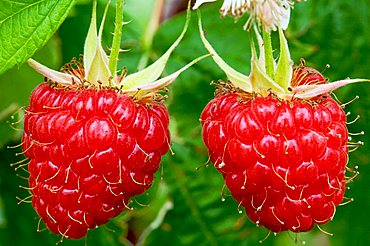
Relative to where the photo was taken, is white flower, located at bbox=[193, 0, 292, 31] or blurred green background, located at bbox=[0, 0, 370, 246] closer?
white flower, located at bbox=[193, 0, 292, 31]

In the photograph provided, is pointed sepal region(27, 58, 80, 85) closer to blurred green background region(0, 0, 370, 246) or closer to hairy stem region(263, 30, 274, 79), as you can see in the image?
hairy stem region(263, 30, 274, 79)

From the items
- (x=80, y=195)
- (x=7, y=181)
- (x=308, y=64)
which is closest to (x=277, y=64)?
(x=80, y=195)

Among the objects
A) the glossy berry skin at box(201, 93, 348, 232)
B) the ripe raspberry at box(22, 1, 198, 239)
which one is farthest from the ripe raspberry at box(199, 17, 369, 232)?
the ripe raspberry at box(22, 1, 198, 239)

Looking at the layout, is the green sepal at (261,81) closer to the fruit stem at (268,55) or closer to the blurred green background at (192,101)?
the fruit stem at (268,55)

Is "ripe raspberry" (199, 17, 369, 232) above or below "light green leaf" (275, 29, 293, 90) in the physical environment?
below

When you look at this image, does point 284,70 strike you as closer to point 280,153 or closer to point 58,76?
point 280,153

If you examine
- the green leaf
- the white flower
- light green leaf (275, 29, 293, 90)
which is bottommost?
light green leaf (275, 29, 293, 90)
